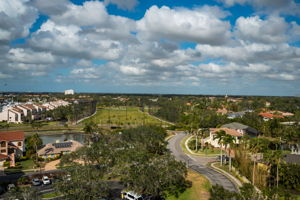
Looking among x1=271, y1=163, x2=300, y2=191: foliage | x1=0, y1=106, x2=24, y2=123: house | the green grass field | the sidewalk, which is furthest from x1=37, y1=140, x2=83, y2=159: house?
x1=0, y1=106, x2=24, y2=123: house

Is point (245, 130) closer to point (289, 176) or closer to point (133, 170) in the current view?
point (289, 176)

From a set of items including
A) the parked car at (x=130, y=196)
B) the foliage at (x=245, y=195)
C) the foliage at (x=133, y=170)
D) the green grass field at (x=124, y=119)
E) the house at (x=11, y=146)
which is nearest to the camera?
the foliage at (x=245, y=195)

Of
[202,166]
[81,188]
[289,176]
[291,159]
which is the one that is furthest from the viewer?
[202,166]

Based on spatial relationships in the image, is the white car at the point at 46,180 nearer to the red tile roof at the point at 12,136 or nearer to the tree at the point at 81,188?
the tree at the point at 81,188

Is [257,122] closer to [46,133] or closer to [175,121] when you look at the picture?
[175,121]

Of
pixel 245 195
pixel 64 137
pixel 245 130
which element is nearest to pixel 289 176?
pixel 245 195

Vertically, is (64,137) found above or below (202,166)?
below

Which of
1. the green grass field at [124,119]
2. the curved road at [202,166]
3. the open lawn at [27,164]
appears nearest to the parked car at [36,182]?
the open lawn at [27,164]
